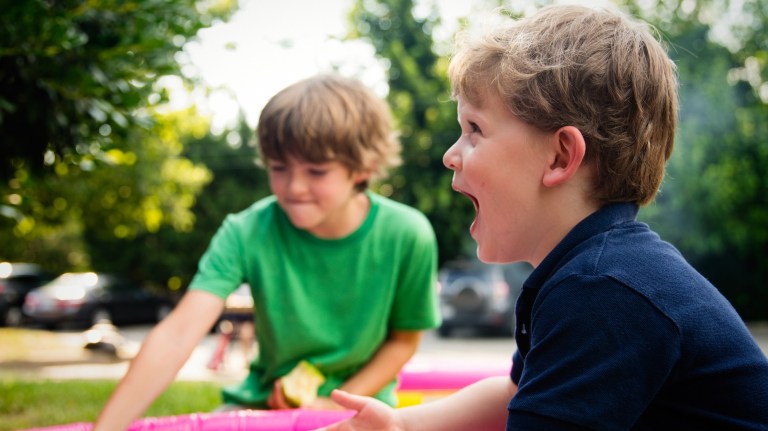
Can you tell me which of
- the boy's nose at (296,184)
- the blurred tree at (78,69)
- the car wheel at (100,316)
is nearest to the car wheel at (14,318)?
the car wheel at (100,316)

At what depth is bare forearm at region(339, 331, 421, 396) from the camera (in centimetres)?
274

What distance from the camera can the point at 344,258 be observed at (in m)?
2.80

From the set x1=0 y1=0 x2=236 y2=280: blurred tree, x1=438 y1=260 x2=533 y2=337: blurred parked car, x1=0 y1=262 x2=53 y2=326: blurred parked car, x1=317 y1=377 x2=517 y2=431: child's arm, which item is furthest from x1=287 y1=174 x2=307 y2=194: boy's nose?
x1=0 y1=262 x2=53 y2=326: blurred parked car

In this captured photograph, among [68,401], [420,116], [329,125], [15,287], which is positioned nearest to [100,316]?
[15,287]

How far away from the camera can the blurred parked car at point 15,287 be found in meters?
21.5

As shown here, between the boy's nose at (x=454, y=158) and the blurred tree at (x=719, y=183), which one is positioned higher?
the boy's nose at (x=454, y=158)

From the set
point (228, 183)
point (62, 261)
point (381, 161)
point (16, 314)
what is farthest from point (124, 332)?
point (381, 161)

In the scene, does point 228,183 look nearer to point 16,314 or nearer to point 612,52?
point 16,314

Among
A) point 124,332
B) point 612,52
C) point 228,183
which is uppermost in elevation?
point 612,52

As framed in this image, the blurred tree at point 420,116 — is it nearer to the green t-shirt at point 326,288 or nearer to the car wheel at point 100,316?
the car wheel at point 100,316

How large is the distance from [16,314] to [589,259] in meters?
23.1

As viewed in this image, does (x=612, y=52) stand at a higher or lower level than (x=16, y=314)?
higher

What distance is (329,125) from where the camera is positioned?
2701mm

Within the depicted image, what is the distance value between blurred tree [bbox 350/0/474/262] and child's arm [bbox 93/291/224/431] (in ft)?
55.6
